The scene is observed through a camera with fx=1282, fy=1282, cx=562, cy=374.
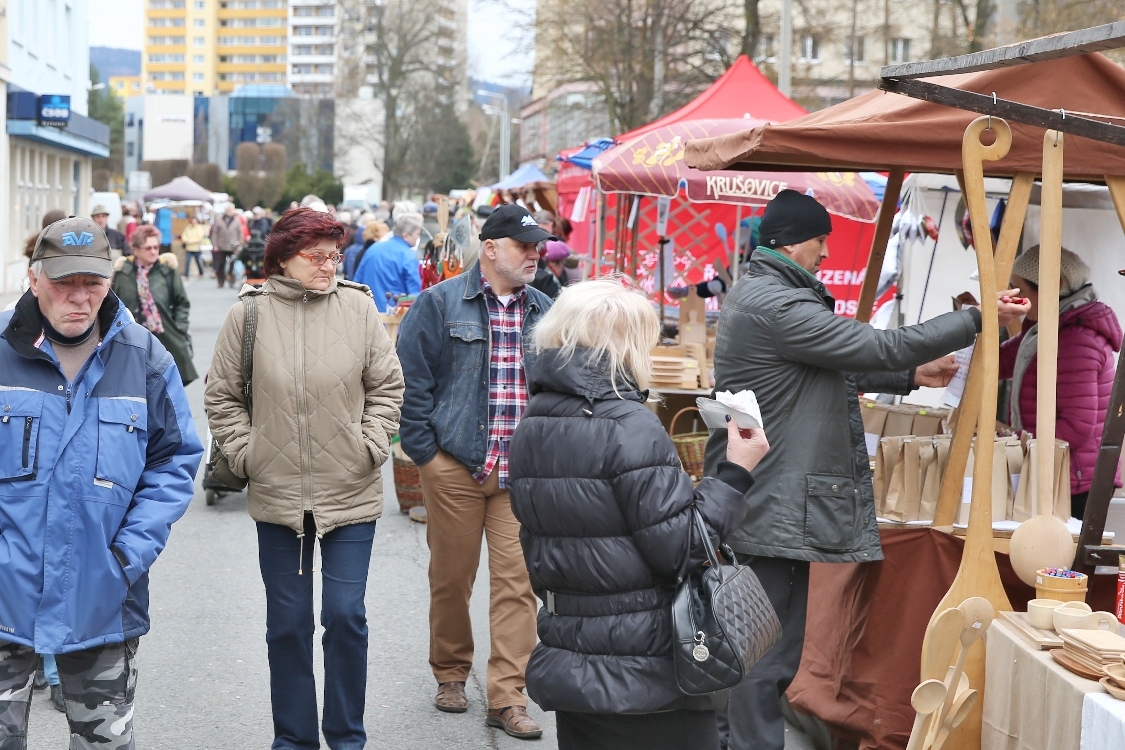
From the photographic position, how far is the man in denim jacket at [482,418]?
16.7ft

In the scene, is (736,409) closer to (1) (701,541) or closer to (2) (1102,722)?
(1) (701,541)

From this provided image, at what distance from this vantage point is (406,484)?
9016mm

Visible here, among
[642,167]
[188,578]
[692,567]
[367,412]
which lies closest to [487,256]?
[367,412]

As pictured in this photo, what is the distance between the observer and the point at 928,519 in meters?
4.66

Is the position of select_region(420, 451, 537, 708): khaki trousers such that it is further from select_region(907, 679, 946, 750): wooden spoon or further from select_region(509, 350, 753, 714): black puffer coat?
select_region(509, 350, 753, 714): black puffer coat

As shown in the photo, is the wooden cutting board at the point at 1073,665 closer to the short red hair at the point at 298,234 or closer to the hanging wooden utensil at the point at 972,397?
the hanging wooden utensil at the point at 972,397

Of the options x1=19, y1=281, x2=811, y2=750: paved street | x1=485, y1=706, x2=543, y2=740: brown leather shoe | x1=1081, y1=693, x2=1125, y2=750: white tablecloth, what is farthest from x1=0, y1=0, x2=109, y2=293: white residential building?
x1=1081, y1=693, x2=1125, y2=750: white tablecloth

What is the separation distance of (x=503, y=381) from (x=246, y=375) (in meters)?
1.12

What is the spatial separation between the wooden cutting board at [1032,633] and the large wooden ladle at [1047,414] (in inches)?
5.6

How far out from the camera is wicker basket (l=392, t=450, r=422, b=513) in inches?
350

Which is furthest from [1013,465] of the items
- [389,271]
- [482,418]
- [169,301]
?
[389,271]

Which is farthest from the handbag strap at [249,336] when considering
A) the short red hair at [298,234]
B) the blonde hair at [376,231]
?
the blonde hair at [376,231]

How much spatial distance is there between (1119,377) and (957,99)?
0.99 metres

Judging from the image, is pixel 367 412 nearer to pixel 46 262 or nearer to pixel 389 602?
pixel 46 262
